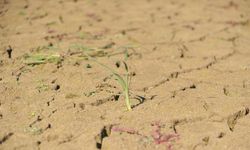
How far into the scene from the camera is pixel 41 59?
1.96 m

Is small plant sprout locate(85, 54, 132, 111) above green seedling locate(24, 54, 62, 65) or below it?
below

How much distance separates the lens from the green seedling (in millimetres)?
1932

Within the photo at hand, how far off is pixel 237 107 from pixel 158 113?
0.35 metres

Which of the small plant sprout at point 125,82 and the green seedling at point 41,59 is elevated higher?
the green seedling at point 41,59

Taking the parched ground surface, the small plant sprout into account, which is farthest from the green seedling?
the small plant sprout

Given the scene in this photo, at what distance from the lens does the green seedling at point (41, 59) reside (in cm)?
193

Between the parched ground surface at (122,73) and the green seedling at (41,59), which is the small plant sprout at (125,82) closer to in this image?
the parched ground surface at (122,73)

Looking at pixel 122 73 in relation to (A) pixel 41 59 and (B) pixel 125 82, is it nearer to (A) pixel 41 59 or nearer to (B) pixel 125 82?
(B) pixel 125 82

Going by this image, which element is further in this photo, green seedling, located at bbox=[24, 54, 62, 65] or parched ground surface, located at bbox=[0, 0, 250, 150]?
green seedling, located at bbox=[24, 54, 62, 65]

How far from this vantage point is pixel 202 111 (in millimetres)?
1555

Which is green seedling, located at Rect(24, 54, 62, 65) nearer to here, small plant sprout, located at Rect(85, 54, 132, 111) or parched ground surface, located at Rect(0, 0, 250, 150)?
parched ground surface, located at Rect(0, 0, 250, 150)

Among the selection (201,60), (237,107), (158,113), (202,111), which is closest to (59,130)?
(158,113)

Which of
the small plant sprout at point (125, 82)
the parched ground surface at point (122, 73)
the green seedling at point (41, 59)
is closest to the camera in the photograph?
the parched ground surface at point (122, 73)

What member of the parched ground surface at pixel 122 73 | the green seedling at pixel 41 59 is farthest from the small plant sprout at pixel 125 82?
the green seedling at pixel 41 59
